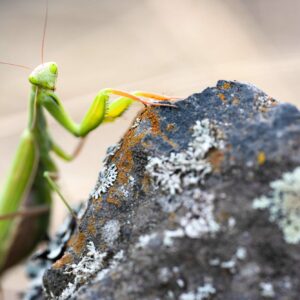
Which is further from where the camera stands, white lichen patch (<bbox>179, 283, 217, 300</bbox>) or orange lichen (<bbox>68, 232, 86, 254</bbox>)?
orange lichen (<bbox>68, 232, 86, 254</bbox>)

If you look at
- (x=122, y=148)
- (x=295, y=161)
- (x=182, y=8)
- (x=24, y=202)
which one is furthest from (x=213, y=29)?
(x=295, y=161)

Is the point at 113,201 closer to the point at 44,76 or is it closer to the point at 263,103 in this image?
the point at 263,103

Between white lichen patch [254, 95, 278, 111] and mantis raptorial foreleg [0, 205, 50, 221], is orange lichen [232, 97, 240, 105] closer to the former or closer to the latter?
white lichen patch [254, 95, 278, 111]

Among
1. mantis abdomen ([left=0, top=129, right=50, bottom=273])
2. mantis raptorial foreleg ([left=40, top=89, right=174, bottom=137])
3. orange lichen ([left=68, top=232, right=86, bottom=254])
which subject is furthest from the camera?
mantis abdomen ([left=0, top=129, right=50, bottom=273])

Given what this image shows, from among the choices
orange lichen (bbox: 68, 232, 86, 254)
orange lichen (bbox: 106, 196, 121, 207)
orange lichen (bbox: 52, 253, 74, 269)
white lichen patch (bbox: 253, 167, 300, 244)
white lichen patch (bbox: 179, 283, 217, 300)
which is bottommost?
white lichen patch (bbox: 179, 283, 217, 300)

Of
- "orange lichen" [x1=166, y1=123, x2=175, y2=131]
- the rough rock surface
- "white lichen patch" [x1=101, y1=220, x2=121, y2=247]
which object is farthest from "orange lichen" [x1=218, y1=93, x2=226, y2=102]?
"white lichen patch" [x1=101, y1=220, x2=121, y2=247]

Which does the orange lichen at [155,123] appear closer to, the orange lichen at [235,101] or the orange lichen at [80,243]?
the orange lichen at [235,101]

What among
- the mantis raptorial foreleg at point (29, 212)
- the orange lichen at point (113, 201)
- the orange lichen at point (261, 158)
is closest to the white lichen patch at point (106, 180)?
the orange lichen at point (113, 201)
